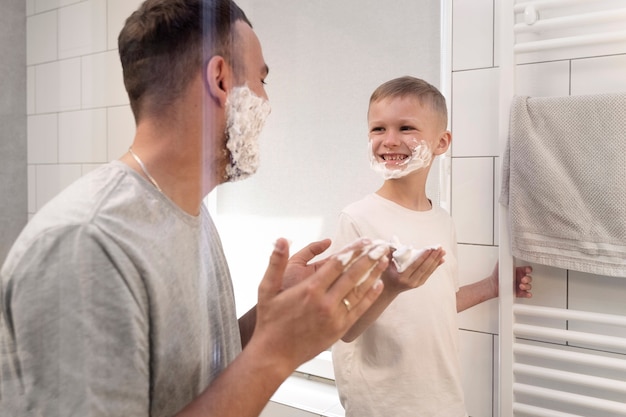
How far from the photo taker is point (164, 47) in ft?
1.21

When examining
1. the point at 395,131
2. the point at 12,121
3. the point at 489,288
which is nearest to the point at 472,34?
the point at 395,131

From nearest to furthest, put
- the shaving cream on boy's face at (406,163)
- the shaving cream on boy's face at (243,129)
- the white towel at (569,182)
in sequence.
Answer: the shaving cream on boy's face at (243,129)
the shaving cream on boy's face at (406,163)
the white towel at (569,182)

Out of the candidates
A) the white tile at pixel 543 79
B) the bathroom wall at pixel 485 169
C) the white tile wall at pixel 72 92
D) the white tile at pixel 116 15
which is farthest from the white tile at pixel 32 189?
the white tile at pixel 543 79

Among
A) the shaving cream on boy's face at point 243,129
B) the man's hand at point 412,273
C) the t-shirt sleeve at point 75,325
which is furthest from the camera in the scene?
the man's hand at point 412,273

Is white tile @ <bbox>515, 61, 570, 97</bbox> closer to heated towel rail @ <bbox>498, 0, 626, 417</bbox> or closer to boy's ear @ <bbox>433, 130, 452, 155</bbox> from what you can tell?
heated towel rail @ <bbox>498, 0, 626, 417</bbox>

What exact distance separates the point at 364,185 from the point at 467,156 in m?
0.33

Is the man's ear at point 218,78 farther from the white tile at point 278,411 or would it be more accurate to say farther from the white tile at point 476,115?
the white tile at point 476,115

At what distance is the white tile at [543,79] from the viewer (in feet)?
2.94

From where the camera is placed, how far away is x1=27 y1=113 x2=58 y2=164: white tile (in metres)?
0.34

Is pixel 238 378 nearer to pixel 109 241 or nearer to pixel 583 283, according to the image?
pixel 109 241

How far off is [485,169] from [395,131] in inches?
14.4

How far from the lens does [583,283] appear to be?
2.95ft

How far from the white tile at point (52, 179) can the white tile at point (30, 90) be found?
0.14 feet

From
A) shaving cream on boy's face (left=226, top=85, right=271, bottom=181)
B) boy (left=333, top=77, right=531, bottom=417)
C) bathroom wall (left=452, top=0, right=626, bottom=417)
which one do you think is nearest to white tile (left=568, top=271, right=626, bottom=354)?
bathroom wall (left=452, top=0, right=626, bottom=417)
